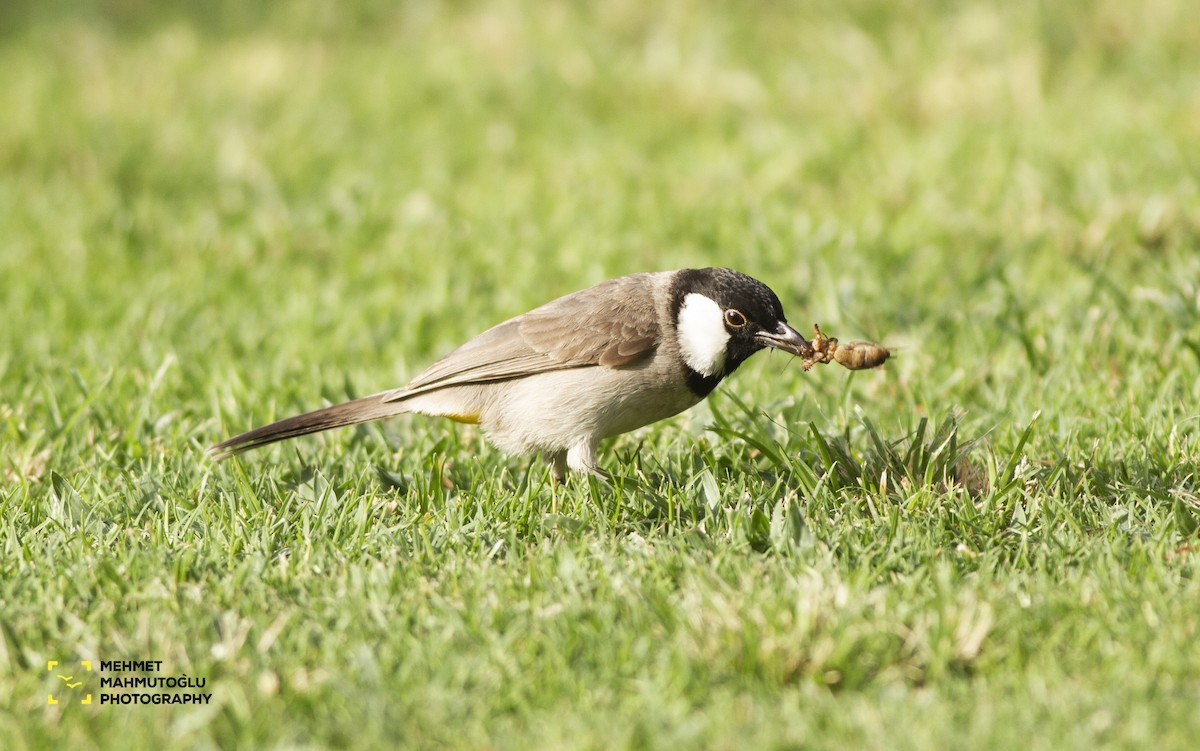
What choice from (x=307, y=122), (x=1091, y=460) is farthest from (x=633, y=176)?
(x=1091, y=460)

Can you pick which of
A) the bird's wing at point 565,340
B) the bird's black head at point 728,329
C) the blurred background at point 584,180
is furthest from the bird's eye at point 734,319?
the blurred background at point 584,180

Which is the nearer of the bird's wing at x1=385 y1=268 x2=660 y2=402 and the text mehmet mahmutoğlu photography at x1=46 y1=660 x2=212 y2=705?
the text mehmet mahmutoğlu photography at x1=46 y1=660 x2=212 y2=705

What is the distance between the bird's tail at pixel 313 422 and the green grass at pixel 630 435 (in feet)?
0.44

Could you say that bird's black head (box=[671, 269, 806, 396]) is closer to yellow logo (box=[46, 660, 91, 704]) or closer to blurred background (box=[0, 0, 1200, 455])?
blurred background (box=[0, 0, 1200, 455])

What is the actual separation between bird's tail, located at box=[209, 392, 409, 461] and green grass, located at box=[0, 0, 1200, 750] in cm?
13

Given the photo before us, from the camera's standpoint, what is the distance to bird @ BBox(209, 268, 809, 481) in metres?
4.78

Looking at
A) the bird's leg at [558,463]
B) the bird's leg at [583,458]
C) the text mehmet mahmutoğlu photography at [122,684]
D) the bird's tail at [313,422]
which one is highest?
the bird's tail at [313,422]

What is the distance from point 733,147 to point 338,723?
6.65 metres

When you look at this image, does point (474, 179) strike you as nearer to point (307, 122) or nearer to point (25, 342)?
point (307, 122)

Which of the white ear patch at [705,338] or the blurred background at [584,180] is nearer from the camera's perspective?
the white ear patch at [705,338]

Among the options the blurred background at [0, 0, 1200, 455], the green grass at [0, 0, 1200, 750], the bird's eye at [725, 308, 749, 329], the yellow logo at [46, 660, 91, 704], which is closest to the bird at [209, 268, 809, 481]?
the bird's eye at [725, 308, 749, 329]

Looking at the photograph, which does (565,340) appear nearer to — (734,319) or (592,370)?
(592,370)

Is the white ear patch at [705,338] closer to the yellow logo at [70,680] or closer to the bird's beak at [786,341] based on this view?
the bird's beak at [786,341]

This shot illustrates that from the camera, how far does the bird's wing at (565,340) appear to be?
15.9 feet
